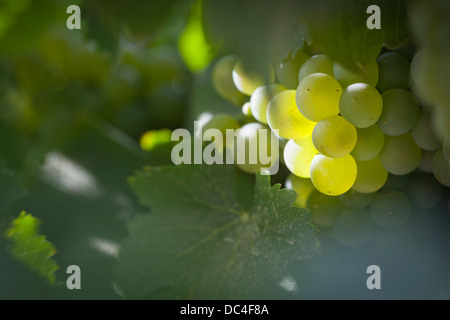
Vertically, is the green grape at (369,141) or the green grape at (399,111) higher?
the green grape at (399,111)

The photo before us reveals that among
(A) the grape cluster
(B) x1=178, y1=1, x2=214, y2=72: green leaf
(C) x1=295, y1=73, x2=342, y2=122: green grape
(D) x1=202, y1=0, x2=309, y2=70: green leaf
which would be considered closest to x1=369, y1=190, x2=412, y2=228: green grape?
(A) the grape cluster

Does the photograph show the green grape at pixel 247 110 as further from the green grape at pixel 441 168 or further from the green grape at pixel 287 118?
the green grape at pixel 441 168

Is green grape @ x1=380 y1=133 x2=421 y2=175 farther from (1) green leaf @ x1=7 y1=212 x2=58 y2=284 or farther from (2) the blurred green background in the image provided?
(1) green leaf @ x1=7 y1=212 x2=58 y2=284

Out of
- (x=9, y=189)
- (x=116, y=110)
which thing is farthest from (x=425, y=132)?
(x=116, y=110)

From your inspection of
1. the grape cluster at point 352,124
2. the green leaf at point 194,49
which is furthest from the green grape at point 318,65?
the green leaf at point 194,49

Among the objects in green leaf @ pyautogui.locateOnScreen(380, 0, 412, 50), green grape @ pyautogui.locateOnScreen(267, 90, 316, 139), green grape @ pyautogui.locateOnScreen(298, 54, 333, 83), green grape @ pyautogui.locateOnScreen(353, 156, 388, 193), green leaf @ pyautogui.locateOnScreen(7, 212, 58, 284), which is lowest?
green leaf @ pyautogui.locateOnScreen(7, 212, 58, 284)
